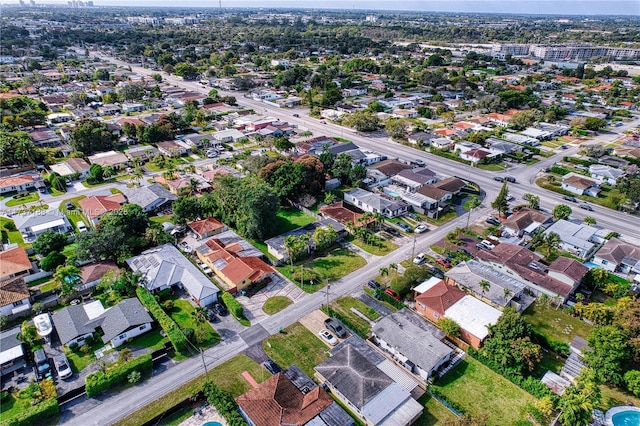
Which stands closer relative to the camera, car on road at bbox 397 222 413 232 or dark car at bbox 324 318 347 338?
dark car at bbox 324 318 347 338

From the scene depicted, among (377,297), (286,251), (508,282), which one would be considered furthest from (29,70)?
(508,282)

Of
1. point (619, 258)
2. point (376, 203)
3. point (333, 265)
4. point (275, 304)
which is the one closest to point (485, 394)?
point (275, 304)

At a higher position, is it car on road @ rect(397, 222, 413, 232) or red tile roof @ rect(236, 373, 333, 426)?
red tile roof @ rect(236, 373, 333, 426)

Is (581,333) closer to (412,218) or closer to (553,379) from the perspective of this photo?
(553,379)

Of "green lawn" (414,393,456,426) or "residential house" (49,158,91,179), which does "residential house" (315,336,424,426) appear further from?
"residential house" (49,158,91,179)

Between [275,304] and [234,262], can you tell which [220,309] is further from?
[234,262]

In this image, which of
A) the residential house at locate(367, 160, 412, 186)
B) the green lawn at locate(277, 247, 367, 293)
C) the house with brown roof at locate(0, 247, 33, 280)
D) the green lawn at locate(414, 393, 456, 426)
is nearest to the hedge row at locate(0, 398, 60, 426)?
the house with brown roof at locate(0, 247, 33, 280)
